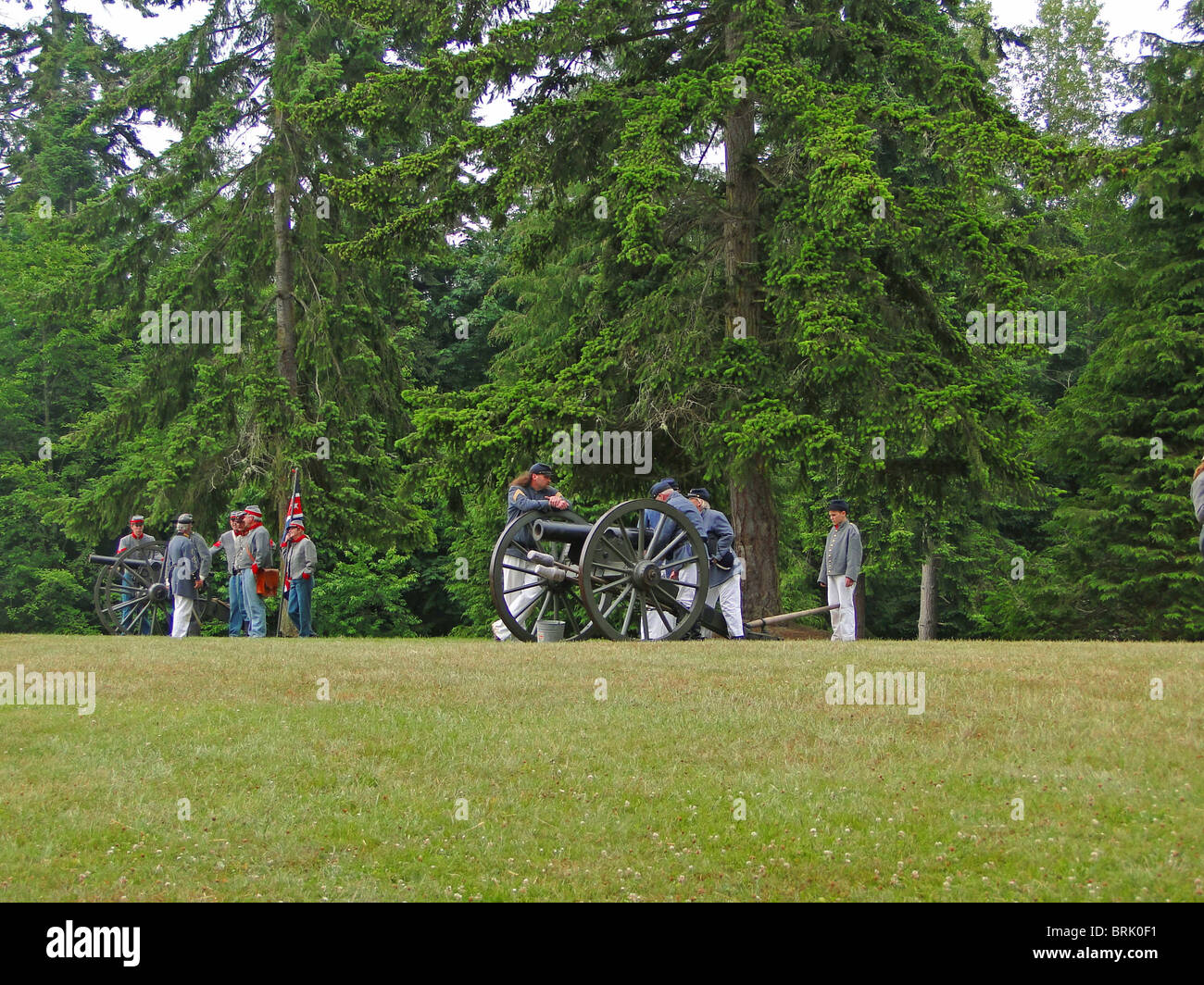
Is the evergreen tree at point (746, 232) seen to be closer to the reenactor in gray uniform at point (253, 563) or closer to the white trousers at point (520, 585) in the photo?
the reenactor in gray uniform at point (253, 563)

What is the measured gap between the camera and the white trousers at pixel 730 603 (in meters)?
16.0

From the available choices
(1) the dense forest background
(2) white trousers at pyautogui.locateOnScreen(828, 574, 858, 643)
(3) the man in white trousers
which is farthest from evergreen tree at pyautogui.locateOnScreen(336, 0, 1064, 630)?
(2) white trousers at pyautogui.locateOnScreen(828, 574, 858, 643)

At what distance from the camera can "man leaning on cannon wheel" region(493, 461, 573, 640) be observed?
14.7 meters

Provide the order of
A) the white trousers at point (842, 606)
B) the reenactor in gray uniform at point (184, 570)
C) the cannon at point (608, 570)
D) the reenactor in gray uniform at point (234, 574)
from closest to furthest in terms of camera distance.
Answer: the cannon at point (608, 570) < the white trousers at point (842, 606) < the reenactor in gray uniform at point (234, 574) < the reenactor in gray uniform at point (184, 570)

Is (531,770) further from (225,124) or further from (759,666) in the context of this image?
(225,124)

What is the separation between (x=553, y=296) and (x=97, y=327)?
18.8 m

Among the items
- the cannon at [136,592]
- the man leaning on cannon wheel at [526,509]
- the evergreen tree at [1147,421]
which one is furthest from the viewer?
the cannon at [136,592]

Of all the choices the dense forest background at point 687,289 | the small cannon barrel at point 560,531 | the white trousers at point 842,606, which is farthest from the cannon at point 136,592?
the white trousers at point 842,606

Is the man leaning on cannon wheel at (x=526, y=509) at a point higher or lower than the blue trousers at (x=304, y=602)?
higher

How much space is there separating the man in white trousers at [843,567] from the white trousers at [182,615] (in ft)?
32.7

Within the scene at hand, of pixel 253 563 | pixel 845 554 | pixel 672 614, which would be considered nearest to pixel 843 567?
pixel 845 554

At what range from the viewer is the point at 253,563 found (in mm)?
19562

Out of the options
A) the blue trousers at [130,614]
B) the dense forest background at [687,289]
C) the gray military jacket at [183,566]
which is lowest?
the blue trousers at [130,614]

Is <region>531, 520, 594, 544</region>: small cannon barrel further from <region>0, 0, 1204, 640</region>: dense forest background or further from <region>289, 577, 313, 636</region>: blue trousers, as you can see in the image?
<region>289, 577, 313, 636</region>: blue trousers
